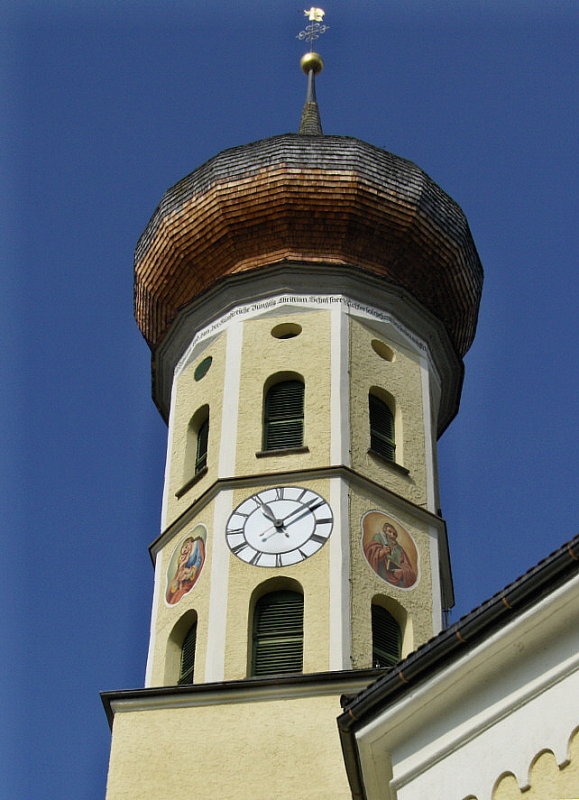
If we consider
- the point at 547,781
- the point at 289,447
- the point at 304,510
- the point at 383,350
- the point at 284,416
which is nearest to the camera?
the point at 547,781

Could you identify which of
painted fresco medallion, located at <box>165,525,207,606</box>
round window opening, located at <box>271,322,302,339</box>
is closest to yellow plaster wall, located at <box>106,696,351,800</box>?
painted fresco medallion, located at <box>165,525,207,606</box>

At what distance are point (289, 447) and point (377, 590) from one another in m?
2.12

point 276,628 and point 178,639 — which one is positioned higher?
point 178,639

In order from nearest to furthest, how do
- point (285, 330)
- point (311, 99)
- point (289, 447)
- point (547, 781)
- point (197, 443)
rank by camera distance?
point (547, 781) < point (289, 447) < point (197, 443) < point (285, 330) < point (311, 99)

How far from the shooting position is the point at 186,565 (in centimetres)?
1872

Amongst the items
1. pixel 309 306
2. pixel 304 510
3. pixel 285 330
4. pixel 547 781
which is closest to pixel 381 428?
pixel 285 330

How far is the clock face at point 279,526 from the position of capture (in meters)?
18.1

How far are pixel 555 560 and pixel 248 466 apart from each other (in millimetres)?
8860

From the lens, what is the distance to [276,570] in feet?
58.9

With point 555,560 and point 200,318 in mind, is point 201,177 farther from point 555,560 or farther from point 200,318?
point 555,560

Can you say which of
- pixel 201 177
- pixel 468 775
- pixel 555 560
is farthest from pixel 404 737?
pixel 201 177

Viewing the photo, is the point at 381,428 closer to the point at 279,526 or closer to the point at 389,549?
the point at 389,549

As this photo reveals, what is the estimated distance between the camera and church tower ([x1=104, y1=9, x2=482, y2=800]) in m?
16.4

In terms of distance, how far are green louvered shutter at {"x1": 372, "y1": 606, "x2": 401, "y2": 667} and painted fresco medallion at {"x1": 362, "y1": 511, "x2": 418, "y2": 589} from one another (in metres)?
0.36
